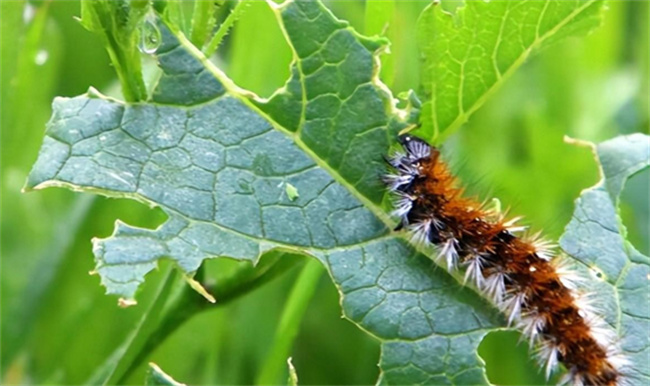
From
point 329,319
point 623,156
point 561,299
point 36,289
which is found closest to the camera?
point 561,299

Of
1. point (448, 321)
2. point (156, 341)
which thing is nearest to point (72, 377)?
point (156, 341)

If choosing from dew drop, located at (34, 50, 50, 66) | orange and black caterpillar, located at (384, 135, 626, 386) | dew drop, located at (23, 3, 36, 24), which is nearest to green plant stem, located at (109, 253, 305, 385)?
orange and black caterpillar, located at (384, 135, 626, 386)

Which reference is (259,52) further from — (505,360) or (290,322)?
(505,360)

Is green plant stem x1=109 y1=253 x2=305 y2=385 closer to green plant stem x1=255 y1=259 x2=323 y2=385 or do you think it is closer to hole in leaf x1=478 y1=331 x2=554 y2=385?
green plant stem x1=255 y1=259 x2=323 y2=385

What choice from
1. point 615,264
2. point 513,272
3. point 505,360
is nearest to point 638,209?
point 505,360

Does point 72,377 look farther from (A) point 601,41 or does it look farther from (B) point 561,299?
(A) point 601,41
